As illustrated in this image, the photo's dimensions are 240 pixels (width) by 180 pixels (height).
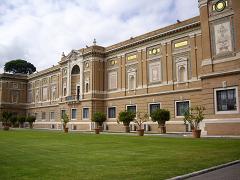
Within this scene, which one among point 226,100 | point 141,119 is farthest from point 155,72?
point 226,100

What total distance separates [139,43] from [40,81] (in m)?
35.9

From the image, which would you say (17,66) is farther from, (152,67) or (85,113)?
(152,67)

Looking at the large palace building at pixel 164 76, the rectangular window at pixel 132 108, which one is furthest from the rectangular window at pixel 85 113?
the rectangular window at pixel 132 108

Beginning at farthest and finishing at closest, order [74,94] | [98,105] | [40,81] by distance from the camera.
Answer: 1. [40,81]
2. [74,94]
3. [98,105]

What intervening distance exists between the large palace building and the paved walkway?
1696 centimetres

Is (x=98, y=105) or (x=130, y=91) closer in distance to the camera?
(x=130, y=91)

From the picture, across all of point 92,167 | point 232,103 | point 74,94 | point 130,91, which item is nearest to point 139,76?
point 130,91

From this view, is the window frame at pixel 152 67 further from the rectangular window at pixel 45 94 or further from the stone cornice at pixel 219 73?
the rectangular window at pixel 45 94

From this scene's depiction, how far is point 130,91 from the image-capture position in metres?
44.7

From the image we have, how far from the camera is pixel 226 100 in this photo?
26.8m

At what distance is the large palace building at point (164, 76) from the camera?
89.4 feet

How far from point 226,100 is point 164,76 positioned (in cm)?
1353

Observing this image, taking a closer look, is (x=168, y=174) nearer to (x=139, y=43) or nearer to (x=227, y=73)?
(x=227, y=73)

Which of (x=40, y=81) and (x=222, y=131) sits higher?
(x=40, y=81)
